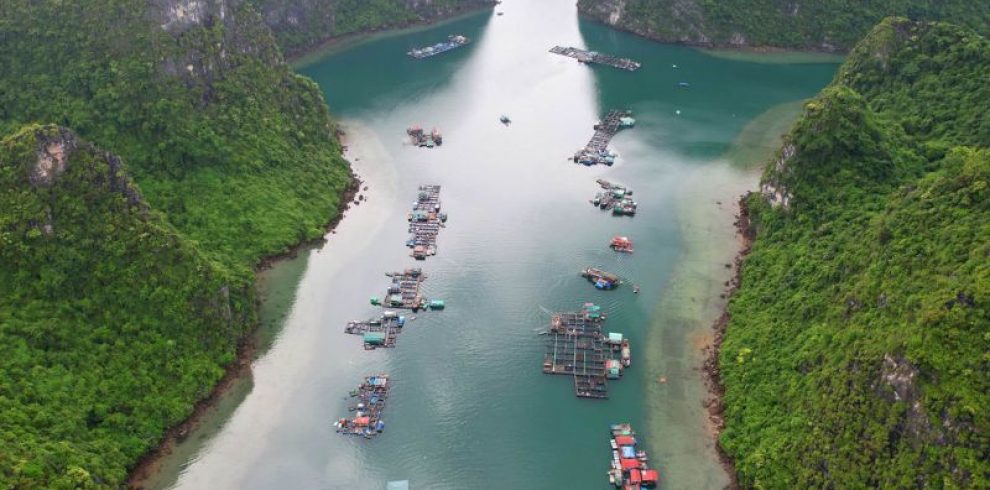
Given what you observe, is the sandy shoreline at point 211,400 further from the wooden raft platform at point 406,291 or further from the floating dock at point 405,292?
the wooden raft platform at point 406,291

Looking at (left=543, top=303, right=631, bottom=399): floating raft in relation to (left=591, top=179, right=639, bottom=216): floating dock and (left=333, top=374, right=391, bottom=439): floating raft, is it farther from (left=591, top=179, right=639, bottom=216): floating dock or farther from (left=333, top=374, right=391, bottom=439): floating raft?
(left=591, top=179, right=639, bottom=216): floating dock

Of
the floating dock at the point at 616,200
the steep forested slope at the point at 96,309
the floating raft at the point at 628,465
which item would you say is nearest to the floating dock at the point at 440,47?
the floating dock at the point at 616,200

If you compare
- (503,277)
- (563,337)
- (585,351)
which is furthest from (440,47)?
(585,351)

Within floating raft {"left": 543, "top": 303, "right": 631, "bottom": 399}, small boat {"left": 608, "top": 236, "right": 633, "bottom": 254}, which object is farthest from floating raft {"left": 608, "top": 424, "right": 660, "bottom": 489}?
small boat {"left": 608, "top": 236, "right": 633, "bottom": 254}

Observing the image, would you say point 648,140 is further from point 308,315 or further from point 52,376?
point 52,376

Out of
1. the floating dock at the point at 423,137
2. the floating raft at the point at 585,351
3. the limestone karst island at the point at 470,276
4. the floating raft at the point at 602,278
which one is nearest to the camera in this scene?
the limestone karst island at the point at 470,276

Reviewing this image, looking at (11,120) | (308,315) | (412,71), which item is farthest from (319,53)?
(308,315)
